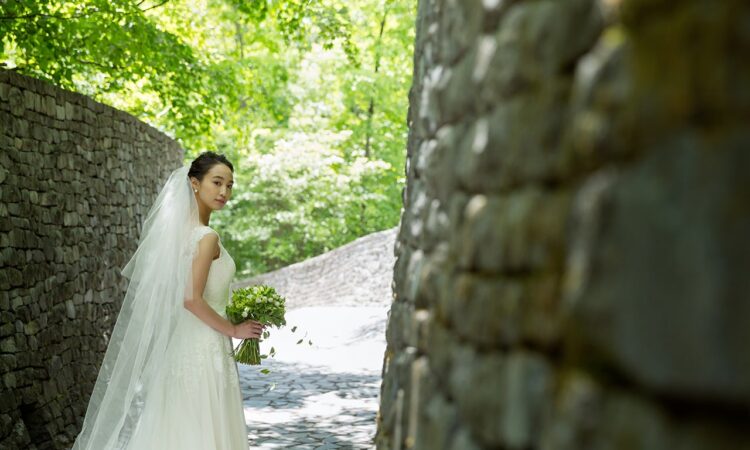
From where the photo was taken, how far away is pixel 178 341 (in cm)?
526

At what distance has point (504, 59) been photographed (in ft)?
5.98

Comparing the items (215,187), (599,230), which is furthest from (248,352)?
(599,230)

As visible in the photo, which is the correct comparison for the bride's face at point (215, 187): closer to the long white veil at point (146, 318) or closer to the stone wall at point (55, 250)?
the long white veil at point (146, 318)

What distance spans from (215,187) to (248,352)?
992 mm

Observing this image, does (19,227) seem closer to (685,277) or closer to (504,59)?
(504,59)

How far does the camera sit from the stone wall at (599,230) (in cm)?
103

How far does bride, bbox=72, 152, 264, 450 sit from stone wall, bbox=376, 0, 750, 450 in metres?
3.02

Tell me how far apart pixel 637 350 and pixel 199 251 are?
412 cm

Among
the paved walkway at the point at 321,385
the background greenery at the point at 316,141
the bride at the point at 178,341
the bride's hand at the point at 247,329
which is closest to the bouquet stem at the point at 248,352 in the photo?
the bride at the point at 178,341

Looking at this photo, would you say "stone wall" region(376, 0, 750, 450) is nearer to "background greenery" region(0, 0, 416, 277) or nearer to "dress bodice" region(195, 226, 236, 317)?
"dress bodice" region(195, 226, 236, 317)

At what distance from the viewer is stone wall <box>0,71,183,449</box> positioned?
6586 millimetres

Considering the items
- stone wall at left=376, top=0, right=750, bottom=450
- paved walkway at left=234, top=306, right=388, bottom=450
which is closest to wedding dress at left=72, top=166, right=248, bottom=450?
paved walkway at left=234, top=306, right=388, bottom=450

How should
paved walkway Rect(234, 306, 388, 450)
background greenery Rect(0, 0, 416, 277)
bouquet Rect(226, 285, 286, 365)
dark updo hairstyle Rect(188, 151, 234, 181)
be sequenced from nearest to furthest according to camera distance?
bouquet Rect(226, 285, 286, 365)
dark updo hairstyle Rect(188, 151, 234, 181)
paved walkway Rect(234, 306, 388, 450)
background greenery Rect(0, 0, 416, 277)

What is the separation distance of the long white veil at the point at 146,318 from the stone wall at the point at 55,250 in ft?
3.37
